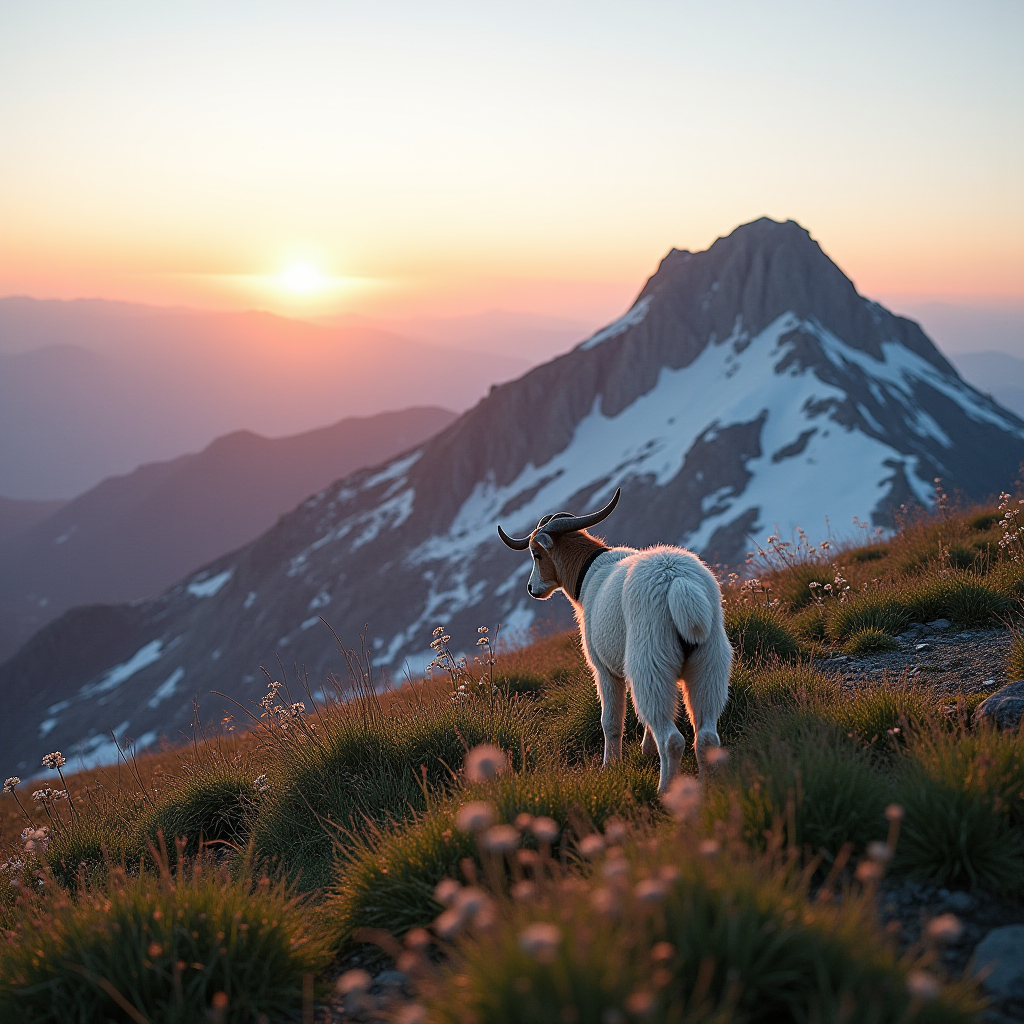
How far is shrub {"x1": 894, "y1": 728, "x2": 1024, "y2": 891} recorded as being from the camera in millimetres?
3693

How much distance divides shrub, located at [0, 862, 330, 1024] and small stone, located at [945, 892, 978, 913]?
10.8 feet

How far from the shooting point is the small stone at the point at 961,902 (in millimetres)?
3562

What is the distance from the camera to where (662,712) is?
5406 mm

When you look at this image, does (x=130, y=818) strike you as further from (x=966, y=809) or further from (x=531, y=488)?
(x=531, y=488)

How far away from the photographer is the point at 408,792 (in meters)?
6.06

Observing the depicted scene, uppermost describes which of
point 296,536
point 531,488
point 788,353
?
point 788,353

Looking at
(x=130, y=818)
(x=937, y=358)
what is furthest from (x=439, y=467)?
(x=130, y=818)

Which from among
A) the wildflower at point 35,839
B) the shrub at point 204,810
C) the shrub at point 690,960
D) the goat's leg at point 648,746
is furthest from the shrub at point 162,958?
the goat's leg at point 648,746

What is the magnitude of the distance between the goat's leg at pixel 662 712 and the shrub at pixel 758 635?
2975mm

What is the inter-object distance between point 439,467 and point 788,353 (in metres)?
58.5

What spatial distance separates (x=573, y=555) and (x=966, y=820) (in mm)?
4388

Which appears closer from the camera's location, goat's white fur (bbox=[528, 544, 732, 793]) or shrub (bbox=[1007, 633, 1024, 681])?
goat's white fur (bbox=[528, 544, 732, 793])

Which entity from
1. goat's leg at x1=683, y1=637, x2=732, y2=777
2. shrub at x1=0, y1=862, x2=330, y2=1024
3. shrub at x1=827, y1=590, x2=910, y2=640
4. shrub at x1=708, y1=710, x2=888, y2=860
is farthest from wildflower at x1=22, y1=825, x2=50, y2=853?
shrub at x1=827, y1=590, x2=910, y2=640

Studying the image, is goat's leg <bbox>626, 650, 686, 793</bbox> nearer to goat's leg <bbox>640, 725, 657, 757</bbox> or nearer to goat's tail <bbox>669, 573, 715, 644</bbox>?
goat's tail <bbox>669, 573, 715, 644</bbox>
